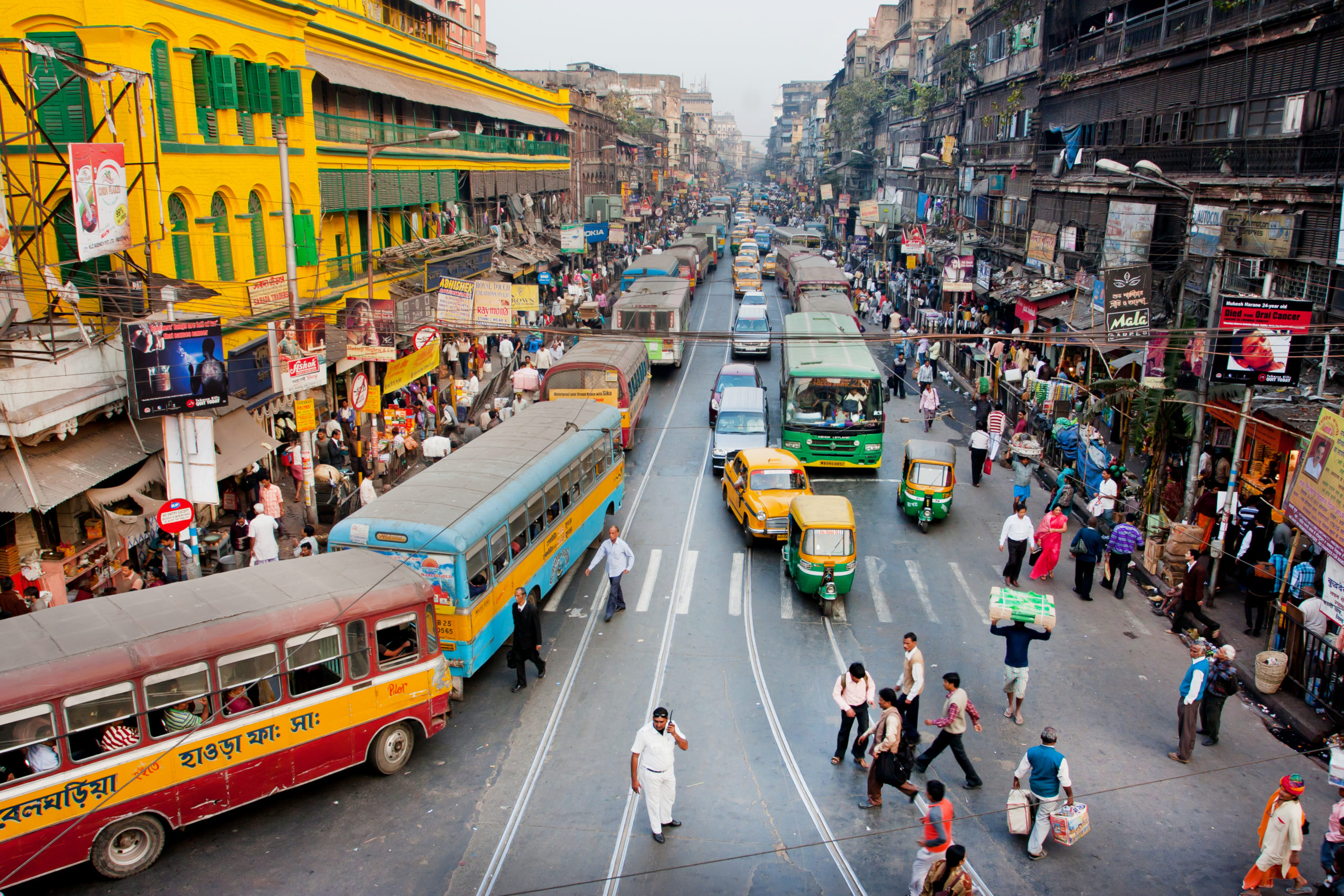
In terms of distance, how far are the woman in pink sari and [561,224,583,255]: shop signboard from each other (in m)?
30.9

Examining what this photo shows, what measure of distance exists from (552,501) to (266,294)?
8.15 m

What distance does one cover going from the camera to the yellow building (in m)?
15.8

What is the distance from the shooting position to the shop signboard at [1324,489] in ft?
38.5

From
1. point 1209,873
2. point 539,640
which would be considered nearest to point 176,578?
point 539,640

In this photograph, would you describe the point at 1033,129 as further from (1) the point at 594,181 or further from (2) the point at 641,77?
(2) the point at 641,77

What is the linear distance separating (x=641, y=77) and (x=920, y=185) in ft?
358

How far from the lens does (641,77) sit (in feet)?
519

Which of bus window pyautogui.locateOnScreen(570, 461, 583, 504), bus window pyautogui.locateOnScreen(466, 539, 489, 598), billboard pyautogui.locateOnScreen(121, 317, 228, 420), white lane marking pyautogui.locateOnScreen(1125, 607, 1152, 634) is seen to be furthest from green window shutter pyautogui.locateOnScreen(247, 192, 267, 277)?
white lane marking pyautogui.locateOnScreen(1125, 607, 1152, 634)

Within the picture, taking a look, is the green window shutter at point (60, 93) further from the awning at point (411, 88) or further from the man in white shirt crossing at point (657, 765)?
the man in white shirt crossing at point (657, 765)

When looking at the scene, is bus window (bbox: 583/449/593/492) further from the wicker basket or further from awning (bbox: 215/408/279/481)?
the wicker basket

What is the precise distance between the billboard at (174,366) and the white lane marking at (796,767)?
939 centimetres

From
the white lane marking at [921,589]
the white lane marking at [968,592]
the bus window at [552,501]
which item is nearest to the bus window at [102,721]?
the bus window at [552,501]

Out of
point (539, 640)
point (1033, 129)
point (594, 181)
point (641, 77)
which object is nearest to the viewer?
point (539, 640)

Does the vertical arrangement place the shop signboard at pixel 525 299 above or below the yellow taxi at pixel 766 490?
above
